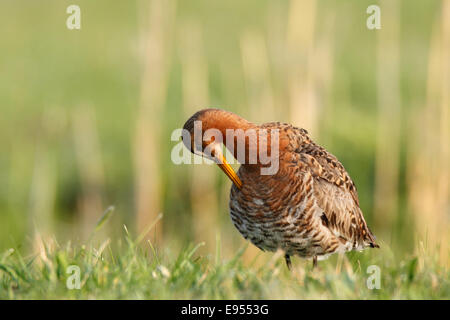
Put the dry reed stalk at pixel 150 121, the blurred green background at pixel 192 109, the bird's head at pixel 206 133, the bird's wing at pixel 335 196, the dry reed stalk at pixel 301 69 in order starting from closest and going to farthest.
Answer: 1. the bird's head at pixel 206 133
2. the bird's wing at pixel 335 196
3. the dry reed stalk at pixel 301 69
4. the blurred green background at pixel 192 109
5. the dry reed stalk at pixel 150 121

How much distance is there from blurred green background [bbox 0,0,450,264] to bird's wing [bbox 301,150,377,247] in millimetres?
2671

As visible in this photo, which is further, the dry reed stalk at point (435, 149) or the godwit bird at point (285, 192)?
the dry reed stalk at point (435, 149)

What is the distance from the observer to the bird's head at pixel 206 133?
196 inches

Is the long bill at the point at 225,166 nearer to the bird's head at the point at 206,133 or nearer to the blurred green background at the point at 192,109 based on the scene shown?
the bird's head at the point at 206,133

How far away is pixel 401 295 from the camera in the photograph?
3.91 metres

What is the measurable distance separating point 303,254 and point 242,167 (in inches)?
30.6

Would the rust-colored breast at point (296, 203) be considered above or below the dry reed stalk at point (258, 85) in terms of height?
below

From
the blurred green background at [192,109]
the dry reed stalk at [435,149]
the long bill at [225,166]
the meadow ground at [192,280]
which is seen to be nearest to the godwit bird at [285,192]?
the long bill at [225,166]

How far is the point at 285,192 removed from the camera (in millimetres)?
5316

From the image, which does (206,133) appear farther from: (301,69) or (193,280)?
(301,69)

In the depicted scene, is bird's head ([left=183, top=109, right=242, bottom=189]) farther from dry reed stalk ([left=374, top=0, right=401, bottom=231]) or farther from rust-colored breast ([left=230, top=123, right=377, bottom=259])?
dry reed stalk ([left=374, top=0, right=401, bottom=231])

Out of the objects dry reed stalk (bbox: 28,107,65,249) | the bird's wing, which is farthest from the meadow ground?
dry reed stalk (bbox: 28,107,65,249)

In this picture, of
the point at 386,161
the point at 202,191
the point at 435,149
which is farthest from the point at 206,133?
the point at 386,161
